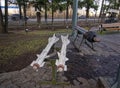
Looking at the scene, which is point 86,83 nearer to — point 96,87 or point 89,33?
point 96,87

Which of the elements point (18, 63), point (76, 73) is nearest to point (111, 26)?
point (18, 63)

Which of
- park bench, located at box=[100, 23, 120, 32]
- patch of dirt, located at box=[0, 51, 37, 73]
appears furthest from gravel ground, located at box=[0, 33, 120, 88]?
park bench, located at box=[100, 23, 120, 32]

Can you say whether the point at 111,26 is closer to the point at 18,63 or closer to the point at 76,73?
the point at 18,63

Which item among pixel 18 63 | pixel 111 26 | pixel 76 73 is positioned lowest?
pixel 18 63

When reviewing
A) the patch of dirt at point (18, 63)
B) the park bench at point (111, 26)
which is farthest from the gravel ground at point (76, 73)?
the park bench at point (111, 26)

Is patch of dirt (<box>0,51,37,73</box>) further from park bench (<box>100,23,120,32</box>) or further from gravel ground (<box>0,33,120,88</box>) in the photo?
park bench (<box>100,23,120,32</box>)

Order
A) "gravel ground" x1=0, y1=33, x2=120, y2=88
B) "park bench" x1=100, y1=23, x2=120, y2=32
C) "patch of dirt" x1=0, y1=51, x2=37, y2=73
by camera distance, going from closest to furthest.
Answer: "gravel ground" x1=0, y1=33, x2=120, y2=88 → "patch of dirt" x1=0, y1=51, x2=37, y2=73 → "park bench" x1=100, y1=23, x2=120, y2=32

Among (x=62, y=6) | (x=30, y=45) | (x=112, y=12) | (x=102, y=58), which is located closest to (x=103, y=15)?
(x=112, y=12)

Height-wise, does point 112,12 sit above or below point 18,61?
above

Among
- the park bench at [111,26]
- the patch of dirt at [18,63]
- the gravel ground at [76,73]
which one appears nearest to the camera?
the gravel ground at [76,73]

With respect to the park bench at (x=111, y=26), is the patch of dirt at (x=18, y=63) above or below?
below

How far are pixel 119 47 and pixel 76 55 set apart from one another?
243cm

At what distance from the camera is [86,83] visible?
4496mm

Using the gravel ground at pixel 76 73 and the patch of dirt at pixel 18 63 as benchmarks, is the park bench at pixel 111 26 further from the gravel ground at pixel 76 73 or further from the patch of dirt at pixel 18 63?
the patch of dirt at pixel 18 63
